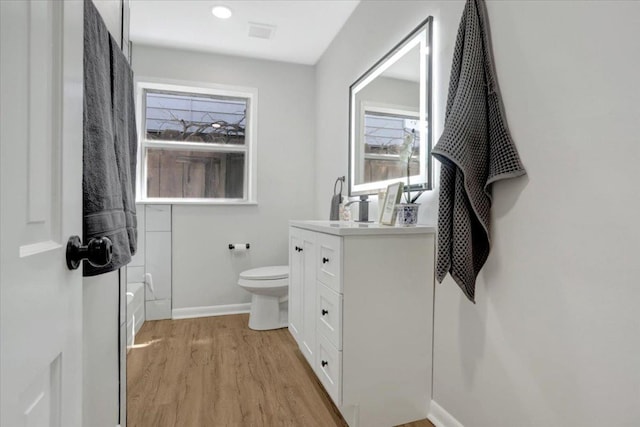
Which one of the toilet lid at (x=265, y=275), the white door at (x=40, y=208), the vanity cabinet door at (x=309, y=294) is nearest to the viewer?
the white door at (x=40, y=208)

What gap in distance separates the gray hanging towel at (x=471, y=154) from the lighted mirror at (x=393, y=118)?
0.36 m

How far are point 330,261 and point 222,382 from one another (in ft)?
3.37

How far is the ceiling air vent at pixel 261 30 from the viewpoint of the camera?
263 cm

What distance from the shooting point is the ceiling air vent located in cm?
263

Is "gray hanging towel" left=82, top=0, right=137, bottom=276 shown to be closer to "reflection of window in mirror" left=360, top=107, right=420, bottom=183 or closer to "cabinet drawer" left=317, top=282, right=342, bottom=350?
"cabinet drawer" left=317, top=282, right=342, bottom=350

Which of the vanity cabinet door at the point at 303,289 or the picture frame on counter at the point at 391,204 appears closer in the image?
the picture frame on counter at the point at 391,204

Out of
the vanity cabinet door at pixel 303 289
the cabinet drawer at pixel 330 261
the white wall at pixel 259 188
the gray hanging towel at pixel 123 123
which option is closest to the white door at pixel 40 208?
the gray hanging towel at pixel 123 123

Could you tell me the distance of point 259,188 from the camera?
3.25 metres

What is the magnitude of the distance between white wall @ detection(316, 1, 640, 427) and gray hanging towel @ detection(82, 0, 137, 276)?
129cm

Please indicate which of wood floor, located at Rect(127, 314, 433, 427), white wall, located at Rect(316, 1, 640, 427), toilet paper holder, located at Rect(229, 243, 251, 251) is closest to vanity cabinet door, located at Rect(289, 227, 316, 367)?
wood floor, located at Rect(127, 314, 433, 427)

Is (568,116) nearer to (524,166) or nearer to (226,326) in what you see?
(524,166)

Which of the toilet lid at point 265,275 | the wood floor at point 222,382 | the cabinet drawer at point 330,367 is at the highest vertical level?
the toilet lid at point 265,275

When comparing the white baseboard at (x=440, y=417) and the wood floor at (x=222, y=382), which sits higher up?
the white baseboard at (x=440, y=417)

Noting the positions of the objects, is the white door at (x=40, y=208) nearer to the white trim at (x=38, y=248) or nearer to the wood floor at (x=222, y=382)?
the white trim at (x=38, y=248)
